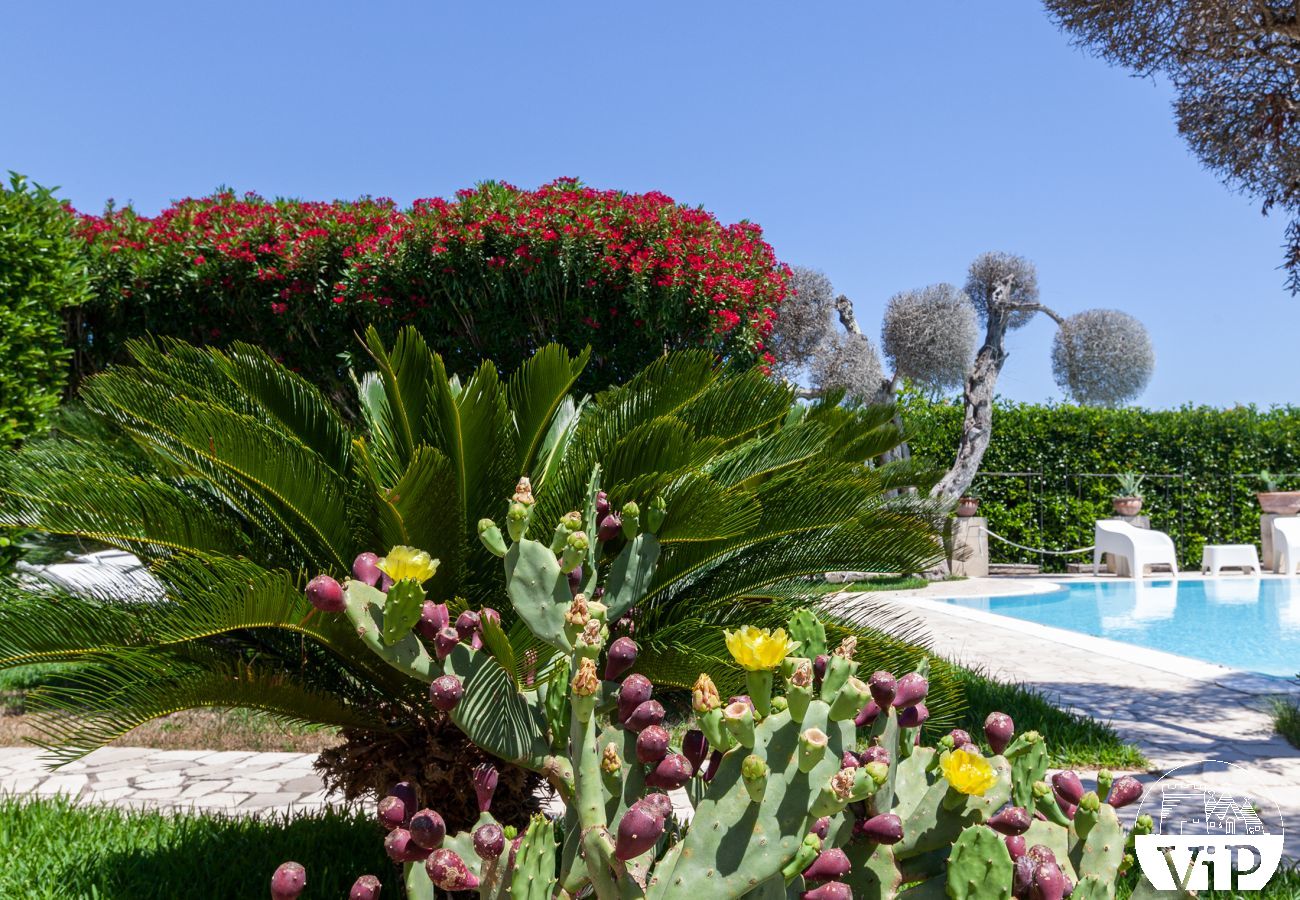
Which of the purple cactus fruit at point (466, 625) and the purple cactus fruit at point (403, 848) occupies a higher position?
the purple cactus fruit at point (466, 625)

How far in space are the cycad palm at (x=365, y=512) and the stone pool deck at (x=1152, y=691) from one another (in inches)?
20.6

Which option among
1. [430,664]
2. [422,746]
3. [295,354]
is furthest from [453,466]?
[295,354]

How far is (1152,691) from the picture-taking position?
21.5 ft

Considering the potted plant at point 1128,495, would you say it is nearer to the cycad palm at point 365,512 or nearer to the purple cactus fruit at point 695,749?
the cycad palm at point 365,512

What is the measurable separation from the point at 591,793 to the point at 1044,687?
6214 mm

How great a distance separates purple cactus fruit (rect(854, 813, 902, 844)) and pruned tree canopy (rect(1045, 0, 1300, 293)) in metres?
5.92

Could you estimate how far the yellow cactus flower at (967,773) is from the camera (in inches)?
51.3

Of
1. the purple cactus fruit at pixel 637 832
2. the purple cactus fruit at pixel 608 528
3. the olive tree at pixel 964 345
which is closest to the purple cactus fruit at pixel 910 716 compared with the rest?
the purple cactus fruit at pixel 637 832

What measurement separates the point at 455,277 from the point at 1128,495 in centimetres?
1401

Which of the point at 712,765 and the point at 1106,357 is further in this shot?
the point at 1106,357

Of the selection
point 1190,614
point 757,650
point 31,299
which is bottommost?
point 1190,614

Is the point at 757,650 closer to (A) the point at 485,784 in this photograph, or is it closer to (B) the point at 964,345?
(A) the point at 485,784

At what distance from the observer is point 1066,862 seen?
4.95 feet
